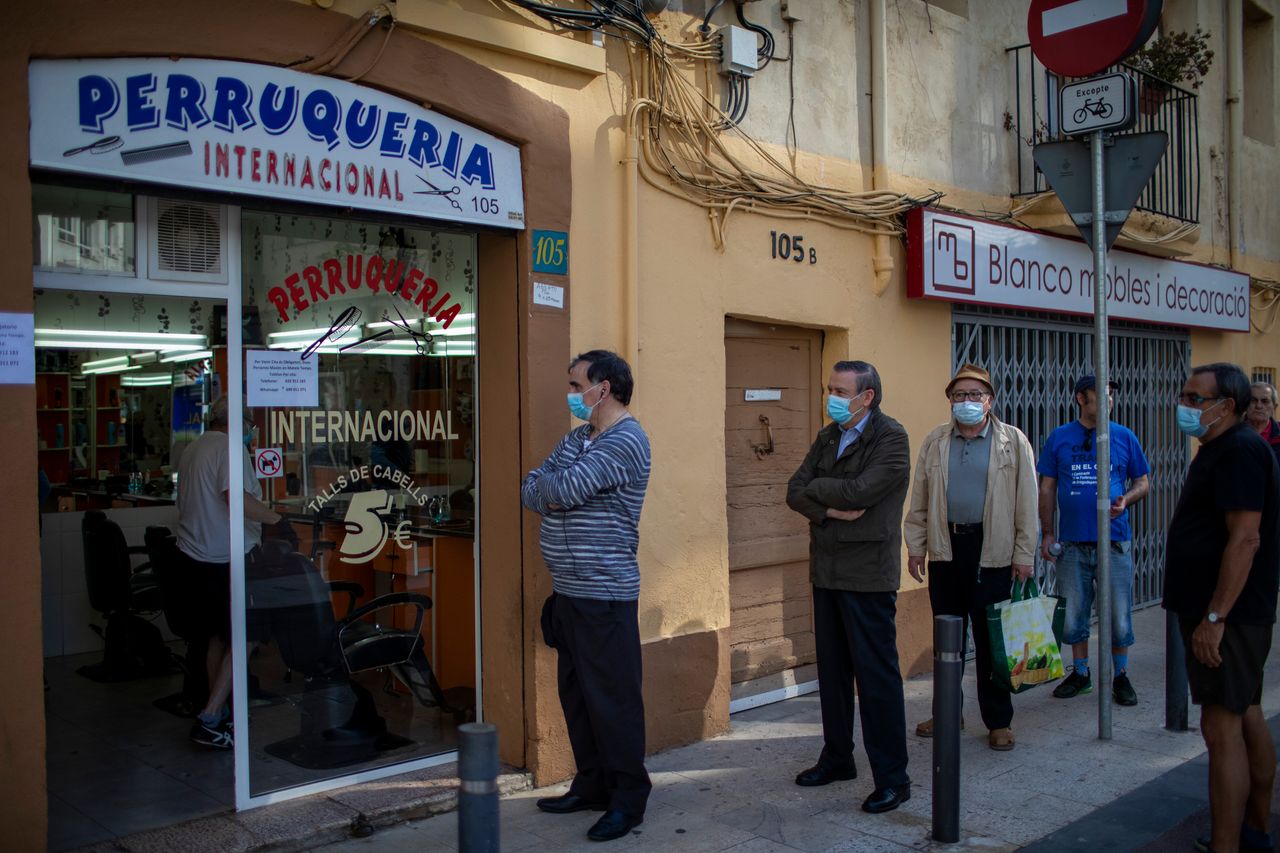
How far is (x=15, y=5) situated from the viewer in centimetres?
379

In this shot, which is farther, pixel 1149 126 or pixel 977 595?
pixel 1149 126

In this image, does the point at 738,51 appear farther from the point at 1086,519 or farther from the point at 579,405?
the point at 1086,519

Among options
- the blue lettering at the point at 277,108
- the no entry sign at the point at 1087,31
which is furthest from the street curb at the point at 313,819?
the no entry sign at the point at 1087,31

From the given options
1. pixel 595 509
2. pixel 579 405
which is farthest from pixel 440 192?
pixel 595 509

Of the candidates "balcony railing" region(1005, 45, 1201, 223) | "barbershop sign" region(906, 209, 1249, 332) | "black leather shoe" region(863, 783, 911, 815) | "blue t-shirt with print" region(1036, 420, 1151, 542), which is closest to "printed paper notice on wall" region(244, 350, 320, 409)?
"black leather shoe" region(863, 783, 911, 815)

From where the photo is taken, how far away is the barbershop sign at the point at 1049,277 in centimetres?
745

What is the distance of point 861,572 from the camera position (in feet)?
16.6

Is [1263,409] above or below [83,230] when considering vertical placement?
below

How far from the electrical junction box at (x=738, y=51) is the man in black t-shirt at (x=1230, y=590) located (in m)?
3.12

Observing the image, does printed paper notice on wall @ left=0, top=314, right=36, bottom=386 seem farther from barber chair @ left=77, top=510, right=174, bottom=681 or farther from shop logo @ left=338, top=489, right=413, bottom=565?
barber chair @ left=77, top=510, right=174, bottom=681

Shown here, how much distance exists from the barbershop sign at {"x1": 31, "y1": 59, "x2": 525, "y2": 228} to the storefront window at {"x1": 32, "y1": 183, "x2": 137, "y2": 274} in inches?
12.1

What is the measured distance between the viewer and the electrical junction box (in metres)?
6.34

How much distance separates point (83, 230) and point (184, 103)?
26.4 inches

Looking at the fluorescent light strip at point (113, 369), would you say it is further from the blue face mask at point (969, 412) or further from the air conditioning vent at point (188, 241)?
the blue face mask at point (969, 412)
